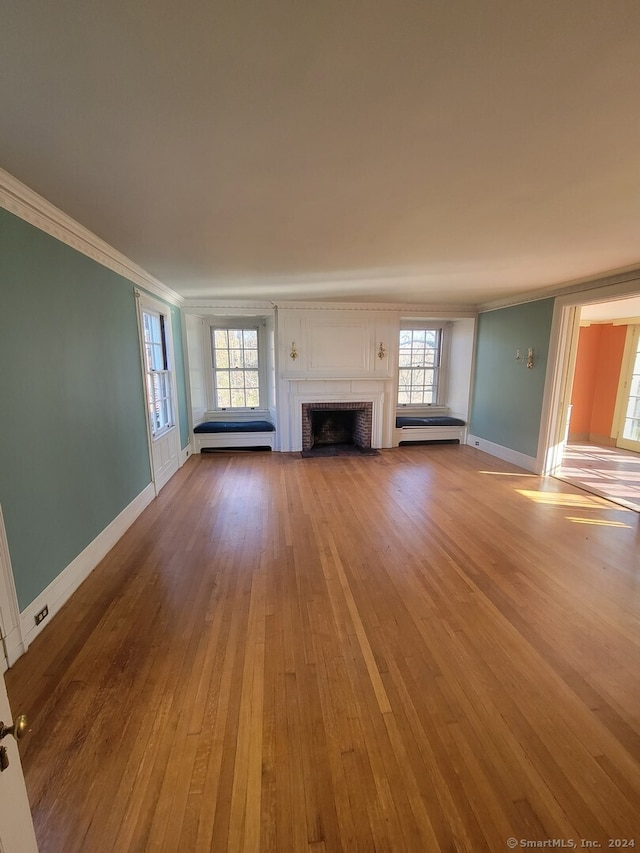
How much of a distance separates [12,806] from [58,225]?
2713 millimetres

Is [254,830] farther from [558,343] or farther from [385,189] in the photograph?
[558,343]

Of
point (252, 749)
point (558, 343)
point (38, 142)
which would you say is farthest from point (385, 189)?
point (558, 343)

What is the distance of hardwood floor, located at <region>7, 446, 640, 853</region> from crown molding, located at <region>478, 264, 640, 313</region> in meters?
2.55

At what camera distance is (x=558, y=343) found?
453 centimetres

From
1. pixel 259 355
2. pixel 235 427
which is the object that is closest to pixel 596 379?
pixel 259 355

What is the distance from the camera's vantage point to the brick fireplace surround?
6.02 meters

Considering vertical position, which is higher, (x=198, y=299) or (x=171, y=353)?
(x=198, y=299)

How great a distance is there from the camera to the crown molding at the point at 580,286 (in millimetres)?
3611

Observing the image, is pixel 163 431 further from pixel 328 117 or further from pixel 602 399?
pixel 602 399

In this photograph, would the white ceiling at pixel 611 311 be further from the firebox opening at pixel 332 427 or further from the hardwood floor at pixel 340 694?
the firebox opening at pixel 332 427

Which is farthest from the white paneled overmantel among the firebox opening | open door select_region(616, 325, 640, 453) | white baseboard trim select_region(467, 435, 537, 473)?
open door select_region(616, 325, 640, 453)

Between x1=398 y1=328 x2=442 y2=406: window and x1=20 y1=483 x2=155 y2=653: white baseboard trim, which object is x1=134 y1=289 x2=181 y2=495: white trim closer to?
x1=20 y1=483 x2=155 y2=653: white baseboard trim

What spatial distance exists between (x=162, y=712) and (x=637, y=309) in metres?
7.02

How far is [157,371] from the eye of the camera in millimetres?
4422
